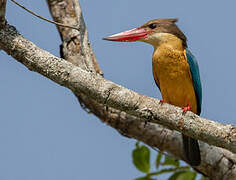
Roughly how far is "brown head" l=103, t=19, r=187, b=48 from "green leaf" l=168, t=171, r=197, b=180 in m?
1.66

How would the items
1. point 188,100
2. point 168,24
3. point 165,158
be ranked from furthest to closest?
point 168,24 < point 188,100 < point 165,158

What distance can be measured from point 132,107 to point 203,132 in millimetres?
563

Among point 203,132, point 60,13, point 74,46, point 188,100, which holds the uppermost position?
point 60,13

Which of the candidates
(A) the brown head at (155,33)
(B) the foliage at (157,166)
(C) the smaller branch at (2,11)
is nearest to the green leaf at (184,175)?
(B) the foliage at (157,166)

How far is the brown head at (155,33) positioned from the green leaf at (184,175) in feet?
5.44

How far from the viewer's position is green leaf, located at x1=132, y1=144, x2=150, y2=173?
407 cm

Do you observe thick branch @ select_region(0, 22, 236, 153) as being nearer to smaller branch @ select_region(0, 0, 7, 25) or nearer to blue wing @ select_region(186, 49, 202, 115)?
smaller branch @ select_region(0, 0, 7, 25)

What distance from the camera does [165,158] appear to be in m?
4.34

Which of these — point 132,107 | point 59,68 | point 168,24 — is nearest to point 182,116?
point 132,107

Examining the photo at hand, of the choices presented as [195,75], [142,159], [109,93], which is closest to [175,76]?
[195,75]

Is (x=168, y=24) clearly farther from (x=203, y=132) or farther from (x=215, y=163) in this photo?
(x=203, y=132)

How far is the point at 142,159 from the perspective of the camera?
13.5 ft

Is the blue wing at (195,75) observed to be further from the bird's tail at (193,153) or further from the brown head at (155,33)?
the bird's tail at (193,153)

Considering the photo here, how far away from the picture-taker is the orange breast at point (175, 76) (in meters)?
4.69
